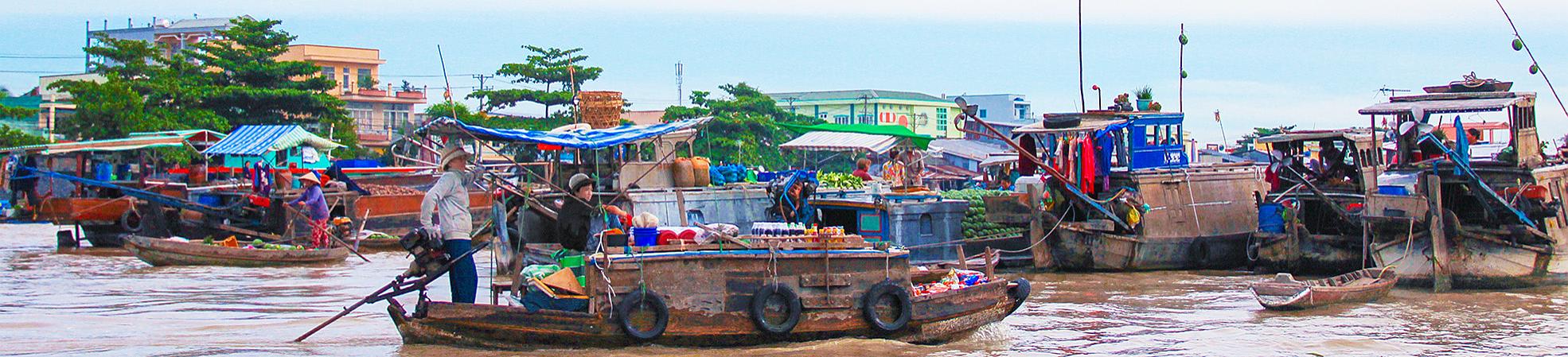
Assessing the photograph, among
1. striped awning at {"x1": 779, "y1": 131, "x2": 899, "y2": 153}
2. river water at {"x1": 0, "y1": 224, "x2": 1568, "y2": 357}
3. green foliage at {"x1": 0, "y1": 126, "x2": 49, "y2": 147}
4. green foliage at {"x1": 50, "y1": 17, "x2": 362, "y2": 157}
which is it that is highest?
green foliage at {"x1": 50, "y1": 17, "x2": 362, "y2": 157}

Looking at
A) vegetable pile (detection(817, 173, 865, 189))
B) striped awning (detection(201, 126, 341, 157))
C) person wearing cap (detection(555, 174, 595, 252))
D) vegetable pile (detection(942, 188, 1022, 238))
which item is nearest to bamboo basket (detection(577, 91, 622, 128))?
vegetable pile (detection(817, 173, 865, 189))

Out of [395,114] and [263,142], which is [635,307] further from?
[395,114]

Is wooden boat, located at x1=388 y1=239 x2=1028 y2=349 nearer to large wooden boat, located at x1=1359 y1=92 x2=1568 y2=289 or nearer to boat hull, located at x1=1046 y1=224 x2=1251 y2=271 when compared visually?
large wooden boat, located at x1=1359 y1=92 x2=1568 y2=289

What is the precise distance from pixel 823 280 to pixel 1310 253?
31.3ft

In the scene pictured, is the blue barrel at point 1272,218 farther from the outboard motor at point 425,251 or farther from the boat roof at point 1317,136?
the outboard motor at point 425,251

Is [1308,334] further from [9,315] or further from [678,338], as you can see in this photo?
[9,315]

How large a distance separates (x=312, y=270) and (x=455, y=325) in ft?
32.3

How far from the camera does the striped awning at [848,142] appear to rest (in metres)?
20.1

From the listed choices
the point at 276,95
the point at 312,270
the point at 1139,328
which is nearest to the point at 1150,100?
the point at 1139,328

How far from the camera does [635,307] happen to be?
9883mm

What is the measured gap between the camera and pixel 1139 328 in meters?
12.8

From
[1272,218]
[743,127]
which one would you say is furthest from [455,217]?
[743,127]

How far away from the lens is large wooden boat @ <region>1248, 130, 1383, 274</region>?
17422 mm

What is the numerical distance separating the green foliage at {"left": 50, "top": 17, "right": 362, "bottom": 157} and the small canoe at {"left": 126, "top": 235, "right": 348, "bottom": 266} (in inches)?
604
